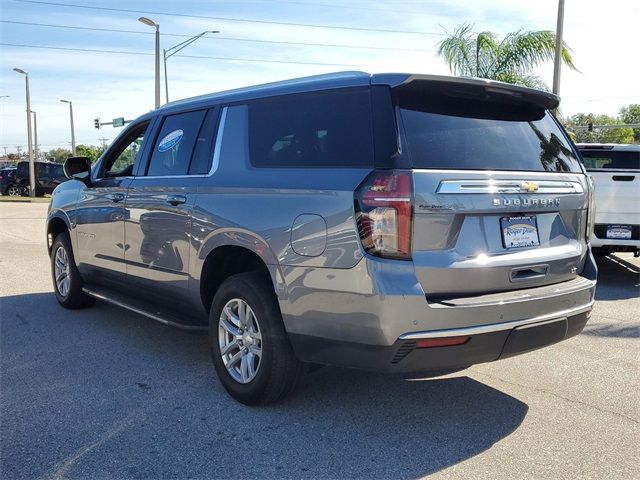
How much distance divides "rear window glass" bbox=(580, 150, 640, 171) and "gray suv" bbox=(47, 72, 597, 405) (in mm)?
5261

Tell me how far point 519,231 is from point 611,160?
6293 mm

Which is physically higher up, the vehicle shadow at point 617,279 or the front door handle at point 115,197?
the front door handle at point 115,197

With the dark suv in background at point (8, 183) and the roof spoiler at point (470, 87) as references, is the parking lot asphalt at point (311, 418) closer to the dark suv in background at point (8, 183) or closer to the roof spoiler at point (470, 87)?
the roof spoiler at point (470, 87)

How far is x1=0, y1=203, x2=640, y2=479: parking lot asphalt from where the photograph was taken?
10.8 feet

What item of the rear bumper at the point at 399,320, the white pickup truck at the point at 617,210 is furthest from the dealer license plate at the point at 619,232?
the rear bumper at the point at 399,320

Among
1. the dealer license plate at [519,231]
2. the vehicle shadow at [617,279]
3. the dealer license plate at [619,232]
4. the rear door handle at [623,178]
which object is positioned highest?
the rear door handle at [623,178]

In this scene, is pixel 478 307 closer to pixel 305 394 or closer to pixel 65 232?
pixel 305 394

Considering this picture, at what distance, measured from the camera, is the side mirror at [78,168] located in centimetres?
631

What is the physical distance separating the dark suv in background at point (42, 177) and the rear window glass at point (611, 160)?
28.6m

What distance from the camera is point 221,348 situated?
428 cm

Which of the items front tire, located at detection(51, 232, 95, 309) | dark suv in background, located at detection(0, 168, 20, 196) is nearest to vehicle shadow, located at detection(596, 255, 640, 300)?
front tire, located at detection(51, 232, 95, 309)

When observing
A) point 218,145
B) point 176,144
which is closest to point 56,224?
point 176,144

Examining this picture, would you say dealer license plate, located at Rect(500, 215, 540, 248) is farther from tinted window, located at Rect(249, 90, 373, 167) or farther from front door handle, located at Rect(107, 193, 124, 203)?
front door handle, located at Rect(107, 193, 124, 203)

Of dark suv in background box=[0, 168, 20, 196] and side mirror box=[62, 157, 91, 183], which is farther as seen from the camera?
dark suv in background box=[0, 168, 20, 196]
